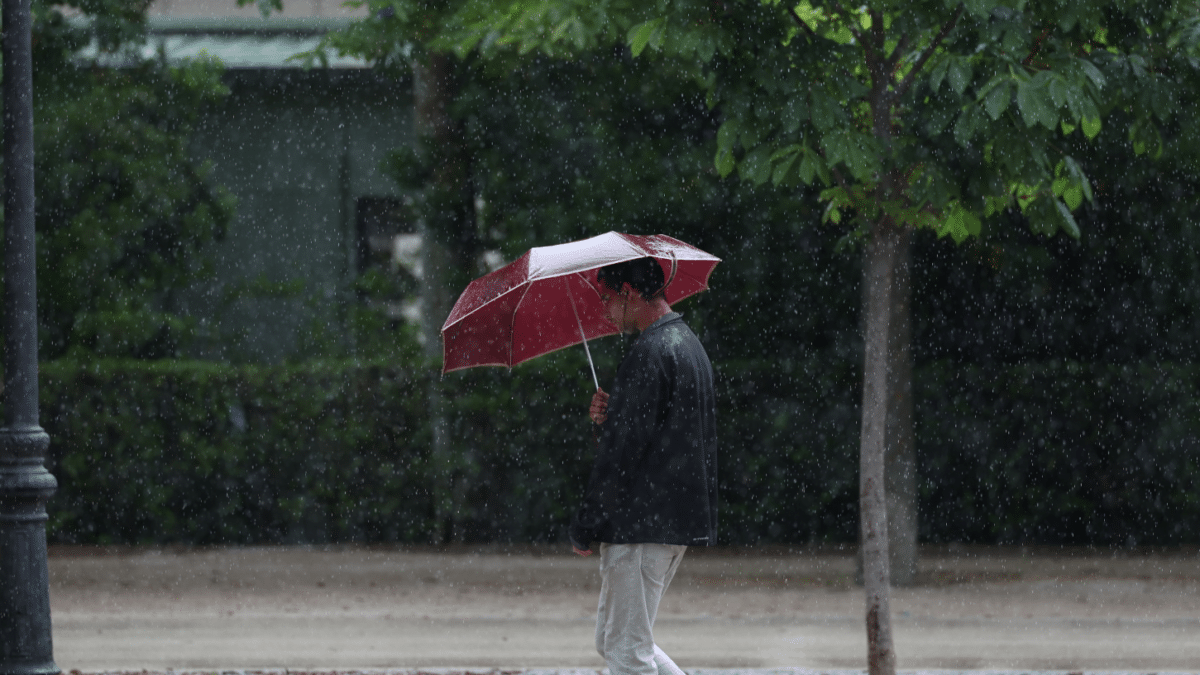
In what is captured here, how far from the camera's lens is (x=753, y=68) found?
6.78m

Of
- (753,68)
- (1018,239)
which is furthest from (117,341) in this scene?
(753,68)

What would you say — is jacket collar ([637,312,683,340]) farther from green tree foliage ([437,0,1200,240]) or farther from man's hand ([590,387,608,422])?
green tree foliage ([437,0,1200,240])

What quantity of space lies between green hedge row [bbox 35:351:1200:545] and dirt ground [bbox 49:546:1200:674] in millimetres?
364

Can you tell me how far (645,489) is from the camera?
4746mm

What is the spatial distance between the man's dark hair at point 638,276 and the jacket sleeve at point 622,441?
0.97 ft

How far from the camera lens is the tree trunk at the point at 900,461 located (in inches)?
440

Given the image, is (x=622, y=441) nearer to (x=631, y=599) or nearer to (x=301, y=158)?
(x=631, y=599)

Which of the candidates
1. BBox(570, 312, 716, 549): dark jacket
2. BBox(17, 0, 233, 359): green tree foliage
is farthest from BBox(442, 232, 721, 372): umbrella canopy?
BBox(17, 0, 233, 359): green tree foliage

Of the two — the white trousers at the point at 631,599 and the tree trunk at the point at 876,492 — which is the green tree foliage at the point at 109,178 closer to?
the tree trunk at the point at 876,492

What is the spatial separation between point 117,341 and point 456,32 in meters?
5.19

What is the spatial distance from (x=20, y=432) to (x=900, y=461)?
22.3 feet

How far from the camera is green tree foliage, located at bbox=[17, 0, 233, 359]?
548 inches

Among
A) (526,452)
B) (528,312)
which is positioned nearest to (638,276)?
(528,312)

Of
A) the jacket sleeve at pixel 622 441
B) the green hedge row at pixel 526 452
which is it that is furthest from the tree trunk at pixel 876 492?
the green hedge row at pixel 526 452
